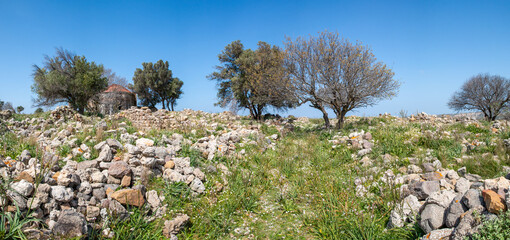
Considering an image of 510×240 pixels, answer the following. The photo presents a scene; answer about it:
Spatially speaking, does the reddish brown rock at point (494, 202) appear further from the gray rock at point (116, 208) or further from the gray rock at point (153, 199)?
the gray rock at point (116, 208)

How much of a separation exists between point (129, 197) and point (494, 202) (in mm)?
5544

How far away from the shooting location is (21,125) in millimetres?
12648

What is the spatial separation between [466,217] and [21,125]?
16.9 m

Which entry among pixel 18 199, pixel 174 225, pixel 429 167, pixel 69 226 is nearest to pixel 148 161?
pixel 174 225

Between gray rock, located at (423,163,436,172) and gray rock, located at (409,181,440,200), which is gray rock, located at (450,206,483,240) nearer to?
gray rock, located at (409,181,440,200)

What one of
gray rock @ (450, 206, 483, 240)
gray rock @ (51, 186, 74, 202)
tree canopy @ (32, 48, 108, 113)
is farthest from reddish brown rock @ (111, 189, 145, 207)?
tree canopy @ (32, 48, 108, 113)

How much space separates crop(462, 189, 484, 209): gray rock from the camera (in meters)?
3.62

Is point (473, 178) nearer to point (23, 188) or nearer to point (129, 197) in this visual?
point (129, 197)

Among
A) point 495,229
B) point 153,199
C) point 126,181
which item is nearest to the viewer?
point 495,229

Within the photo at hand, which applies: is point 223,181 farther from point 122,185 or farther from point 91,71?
point 91,71

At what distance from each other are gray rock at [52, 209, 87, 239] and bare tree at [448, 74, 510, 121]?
3639cm

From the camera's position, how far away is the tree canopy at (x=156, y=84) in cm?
3928

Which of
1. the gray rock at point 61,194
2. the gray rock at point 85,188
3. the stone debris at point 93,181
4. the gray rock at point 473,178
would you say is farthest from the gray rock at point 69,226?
the gray rock at point 473,178

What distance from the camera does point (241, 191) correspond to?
574cm
